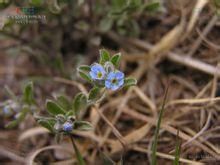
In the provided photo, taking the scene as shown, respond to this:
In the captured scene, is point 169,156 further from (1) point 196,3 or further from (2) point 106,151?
(1) point 196,3

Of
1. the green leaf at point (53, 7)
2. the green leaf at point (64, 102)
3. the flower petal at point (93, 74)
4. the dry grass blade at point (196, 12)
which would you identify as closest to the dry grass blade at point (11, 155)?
the green leaf at point (64, 102)

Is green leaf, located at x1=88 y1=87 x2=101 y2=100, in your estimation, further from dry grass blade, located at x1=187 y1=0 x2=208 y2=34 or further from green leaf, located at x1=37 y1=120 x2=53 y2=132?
dry grass blade, located at x1=187 y1=0 x2=208 y2=34

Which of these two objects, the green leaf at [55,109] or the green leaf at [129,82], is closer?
the green leaf at [129,82]

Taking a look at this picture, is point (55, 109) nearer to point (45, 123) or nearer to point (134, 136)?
point (45, 123)

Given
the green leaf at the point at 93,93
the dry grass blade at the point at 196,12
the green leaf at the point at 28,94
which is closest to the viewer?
the green leaf at the point at 93,93

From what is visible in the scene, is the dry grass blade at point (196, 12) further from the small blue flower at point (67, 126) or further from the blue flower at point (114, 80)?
the small blue flower at point (67, 126)

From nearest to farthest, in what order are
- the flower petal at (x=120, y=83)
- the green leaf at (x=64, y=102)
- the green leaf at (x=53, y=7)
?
1. the flower petal at (x=120, y=83)
2. the green leaf at (x=64, y=102)
3. the green leaf at (x=53, y=7)

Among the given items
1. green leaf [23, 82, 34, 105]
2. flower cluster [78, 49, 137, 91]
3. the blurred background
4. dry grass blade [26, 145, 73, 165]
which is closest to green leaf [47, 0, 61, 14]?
the blurred background
